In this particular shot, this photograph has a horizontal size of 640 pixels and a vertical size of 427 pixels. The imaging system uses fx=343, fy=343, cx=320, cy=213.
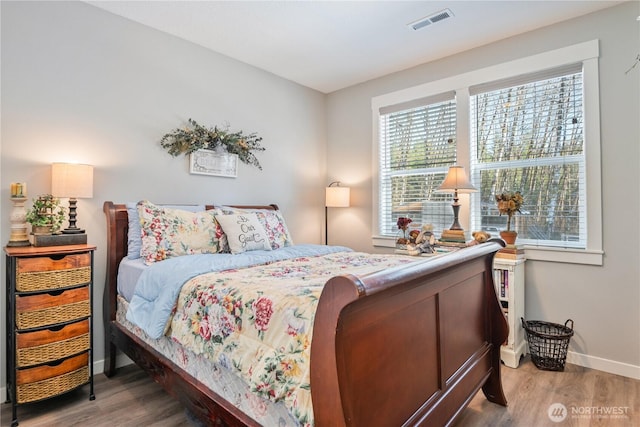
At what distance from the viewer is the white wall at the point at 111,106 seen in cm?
219

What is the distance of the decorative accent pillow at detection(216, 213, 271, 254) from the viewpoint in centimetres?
256

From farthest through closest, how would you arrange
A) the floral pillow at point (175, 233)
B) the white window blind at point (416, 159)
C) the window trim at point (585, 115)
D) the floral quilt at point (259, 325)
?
the white window blind at point (416, 159)
the window trim at point (585, 115)
the floral pillow at point (175, 233)
the floral quilt at point (259, 325)

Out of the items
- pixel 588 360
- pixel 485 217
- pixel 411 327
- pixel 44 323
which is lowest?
pixel 588 360

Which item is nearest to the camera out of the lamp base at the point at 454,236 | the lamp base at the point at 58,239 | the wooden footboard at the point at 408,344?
the wooden footboard at the point at 408,344

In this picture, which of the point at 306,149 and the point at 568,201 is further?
the point at 306,149

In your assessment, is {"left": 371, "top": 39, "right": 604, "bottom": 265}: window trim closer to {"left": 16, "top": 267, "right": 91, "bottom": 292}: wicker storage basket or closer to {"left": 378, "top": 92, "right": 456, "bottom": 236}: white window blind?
{"left": 378, "top": 92, "right": 456, "bottom": 236}: white window blind

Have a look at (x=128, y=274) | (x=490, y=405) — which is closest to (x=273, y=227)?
(x=128, y=274)

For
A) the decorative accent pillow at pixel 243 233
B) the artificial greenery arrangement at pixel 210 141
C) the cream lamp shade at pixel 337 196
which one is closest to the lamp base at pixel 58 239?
the decorative accent pillow at pixel 243 233

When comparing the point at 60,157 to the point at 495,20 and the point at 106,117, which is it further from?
the point at 495,20

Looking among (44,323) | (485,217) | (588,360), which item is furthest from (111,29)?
(588,360)

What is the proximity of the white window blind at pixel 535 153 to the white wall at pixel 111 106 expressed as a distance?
2.09 m

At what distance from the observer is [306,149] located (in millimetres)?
4133

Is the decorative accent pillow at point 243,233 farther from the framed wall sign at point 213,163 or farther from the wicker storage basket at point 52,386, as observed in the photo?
the wicker storage basket at point 52,386

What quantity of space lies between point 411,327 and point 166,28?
9.64ft
